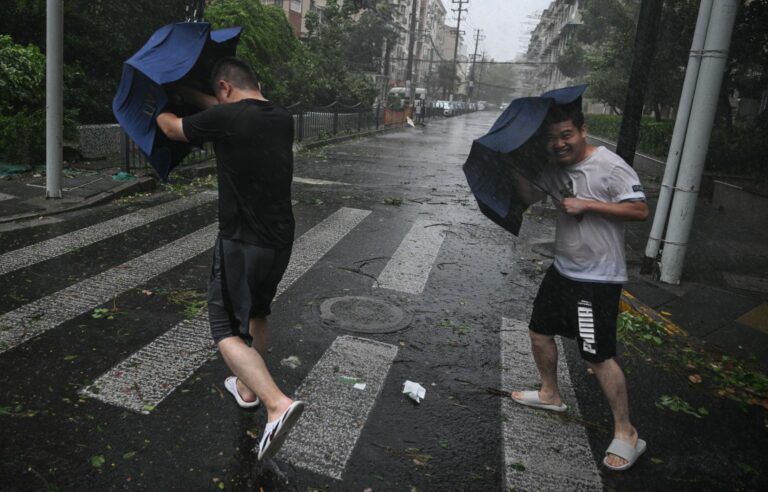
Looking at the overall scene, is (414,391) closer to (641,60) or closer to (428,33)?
(641,60)

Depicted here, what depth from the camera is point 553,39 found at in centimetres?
8406

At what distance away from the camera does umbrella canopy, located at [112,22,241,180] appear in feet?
9.00

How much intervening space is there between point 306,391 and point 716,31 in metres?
5.59

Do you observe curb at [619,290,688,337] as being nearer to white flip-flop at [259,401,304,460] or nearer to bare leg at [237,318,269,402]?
bare leg at [237,318,269,402]

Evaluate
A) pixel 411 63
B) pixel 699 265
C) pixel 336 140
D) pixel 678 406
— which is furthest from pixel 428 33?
pixel 678 406

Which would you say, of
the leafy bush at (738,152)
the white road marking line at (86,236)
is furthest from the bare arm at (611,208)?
the leafy bush at (738,152)

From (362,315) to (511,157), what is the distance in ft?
7.99

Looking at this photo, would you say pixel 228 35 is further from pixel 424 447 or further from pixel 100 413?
pixel 424 447

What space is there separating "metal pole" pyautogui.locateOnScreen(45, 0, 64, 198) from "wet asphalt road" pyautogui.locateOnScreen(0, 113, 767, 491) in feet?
6.40

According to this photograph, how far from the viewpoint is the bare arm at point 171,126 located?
2.75 m

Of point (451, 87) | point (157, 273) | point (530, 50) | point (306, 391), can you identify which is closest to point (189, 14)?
point (157, 273)

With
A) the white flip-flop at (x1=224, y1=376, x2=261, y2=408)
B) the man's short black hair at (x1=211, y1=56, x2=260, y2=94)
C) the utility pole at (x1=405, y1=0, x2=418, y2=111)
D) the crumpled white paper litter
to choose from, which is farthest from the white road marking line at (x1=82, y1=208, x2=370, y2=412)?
the utility pole at (x1=405, y1=0, x2=418, y2=111)

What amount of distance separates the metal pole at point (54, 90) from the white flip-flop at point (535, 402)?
302 inches

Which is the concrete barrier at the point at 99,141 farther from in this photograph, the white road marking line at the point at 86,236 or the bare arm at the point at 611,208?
the bare arm at the point at 611,208
